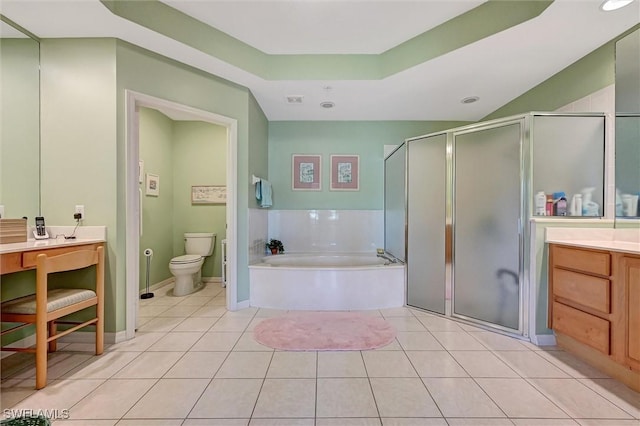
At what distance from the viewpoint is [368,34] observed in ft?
7.45

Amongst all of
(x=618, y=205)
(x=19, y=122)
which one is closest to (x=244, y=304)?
(x=19, y=122)

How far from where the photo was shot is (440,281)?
8.39 feet

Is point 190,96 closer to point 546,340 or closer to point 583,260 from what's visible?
point 583,260

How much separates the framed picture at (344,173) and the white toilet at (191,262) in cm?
196

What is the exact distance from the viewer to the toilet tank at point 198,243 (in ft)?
11.9

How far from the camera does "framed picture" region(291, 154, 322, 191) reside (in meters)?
3.80

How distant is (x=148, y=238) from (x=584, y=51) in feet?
15.8

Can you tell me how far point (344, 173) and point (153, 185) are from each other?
2.61 metres

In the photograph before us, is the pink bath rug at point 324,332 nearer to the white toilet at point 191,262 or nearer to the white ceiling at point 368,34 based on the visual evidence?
the white toilet at point 191,262

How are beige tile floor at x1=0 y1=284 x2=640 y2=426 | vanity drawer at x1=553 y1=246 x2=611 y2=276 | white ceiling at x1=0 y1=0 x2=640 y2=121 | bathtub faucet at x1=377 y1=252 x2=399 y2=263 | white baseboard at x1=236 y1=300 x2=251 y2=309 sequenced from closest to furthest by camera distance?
beige tile floor at x1=0 y1=284 x2=640 y2=426
vanity drawer at x1=553 y1=246 x2=611 y2=276
white ceiling at x1=0 y1=0 x2=640 y2=121
white baseboard at x1=236 y1=300 x2=251 y2=309
bathtub faucet at x1=377 y1=252 x2=399 y2=263

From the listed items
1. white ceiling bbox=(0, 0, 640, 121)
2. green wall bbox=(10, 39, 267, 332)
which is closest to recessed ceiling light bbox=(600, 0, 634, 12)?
white ceiling bbox=(0, 0, 640, 121)

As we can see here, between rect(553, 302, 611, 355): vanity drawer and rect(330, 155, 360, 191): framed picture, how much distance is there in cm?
253

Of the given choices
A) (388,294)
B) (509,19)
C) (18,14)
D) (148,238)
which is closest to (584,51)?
(509,19)

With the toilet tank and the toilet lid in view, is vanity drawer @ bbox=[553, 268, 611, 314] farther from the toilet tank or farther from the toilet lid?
the toilet tank
